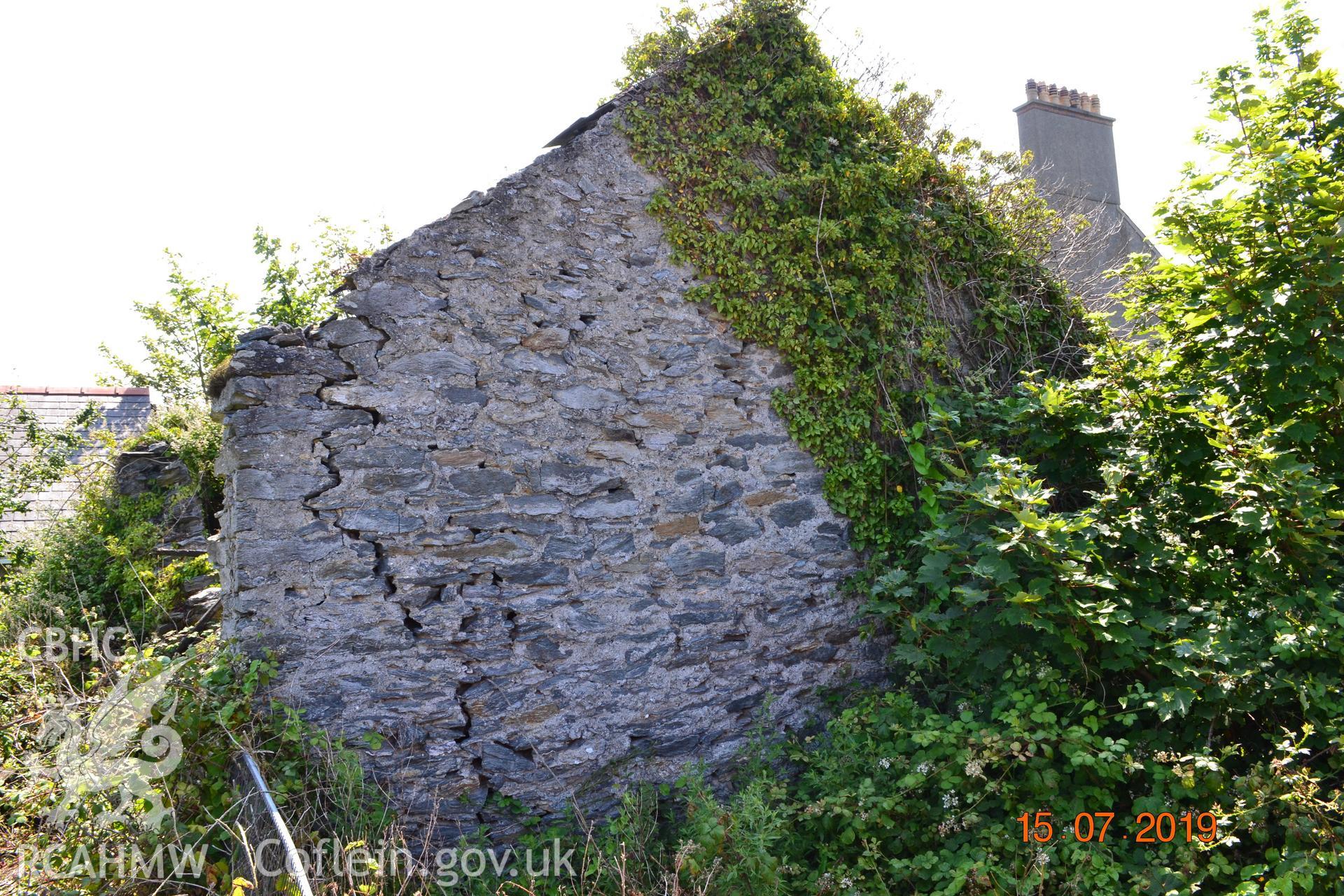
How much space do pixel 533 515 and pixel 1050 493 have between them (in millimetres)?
2336

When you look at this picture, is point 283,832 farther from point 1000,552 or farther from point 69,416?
point 69,416

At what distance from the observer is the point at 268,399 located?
3.31 metres

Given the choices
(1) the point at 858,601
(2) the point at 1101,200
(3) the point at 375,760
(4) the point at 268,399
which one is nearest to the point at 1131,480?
(1) the point at 858,601

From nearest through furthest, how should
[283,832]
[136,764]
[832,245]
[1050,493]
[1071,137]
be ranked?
[283,832] → [136,764] → [1050,493] → [832,245] → [1071,137]

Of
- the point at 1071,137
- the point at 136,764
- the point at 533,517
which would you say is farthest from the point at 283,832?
the point at 1071,137

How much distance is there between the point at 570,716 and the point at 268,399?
196 cm

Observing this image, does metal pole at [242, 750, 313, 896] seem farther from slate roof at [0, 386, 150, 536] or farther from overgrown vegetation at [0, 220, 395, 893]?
slate roof at [0, 386, 150, 536]

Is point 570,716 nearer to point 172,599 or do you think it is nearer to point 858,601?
point 858,601

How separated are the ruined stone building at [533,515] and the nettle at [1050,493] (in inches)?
13.3

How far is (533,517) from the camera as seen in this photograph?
3689 millimetres

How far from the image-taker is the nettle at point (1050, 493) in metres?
3.10

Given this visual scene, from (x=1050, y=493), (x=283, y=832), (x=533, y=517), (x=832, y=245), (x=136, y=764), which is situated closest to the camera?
(x=283, y=832)

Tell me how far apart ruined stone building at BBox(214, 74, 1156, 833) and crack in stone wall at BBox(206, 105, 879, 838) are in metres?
0.01
